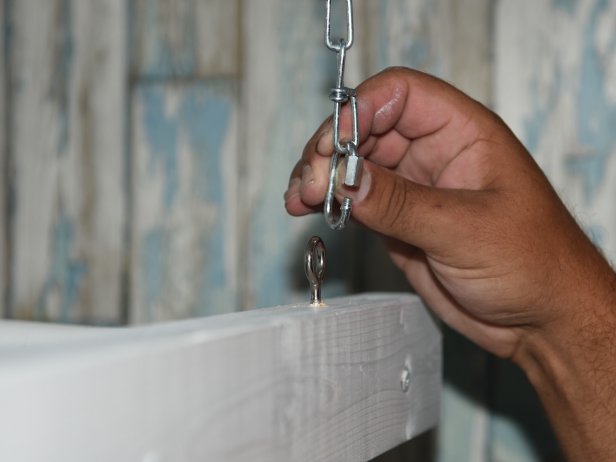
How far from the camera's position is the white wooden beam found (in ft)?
1.29

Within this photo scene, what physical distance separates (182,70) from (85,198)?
0.23 m

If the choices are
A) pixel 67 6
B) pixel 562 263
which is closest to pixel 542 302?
pixel 562 263

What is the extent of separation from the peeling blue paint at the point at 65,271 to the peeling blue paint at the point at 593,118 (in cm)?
70

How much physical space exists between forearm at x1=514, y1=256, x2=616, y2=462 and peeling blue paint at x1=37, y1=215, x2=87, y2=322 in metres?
0.70

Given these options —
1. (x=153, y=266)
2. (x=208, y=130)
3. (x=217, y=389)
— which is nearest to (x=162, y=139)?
(x=208, y=130)

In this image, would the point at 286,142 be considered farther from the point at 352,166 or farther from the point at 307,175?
the point at 352,166

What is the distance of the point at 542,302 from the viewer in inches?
34.8

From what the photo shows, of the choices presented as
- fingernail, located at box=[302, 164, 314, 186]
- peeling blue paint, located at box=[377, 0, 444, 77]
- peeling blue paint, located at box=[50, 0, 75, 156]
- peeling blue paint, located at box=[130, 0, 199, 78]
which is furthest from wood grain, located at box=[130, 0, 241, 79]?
fingernail, located at box=[302, 164, 314, 186]

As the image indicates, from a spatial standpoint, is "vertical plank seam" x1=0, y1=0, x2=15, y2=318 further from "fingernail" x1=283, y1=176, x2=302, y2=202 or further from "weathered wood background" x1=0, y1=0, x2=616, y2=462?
"fingernail" x1=283, y1=176, x2=302, y2=202

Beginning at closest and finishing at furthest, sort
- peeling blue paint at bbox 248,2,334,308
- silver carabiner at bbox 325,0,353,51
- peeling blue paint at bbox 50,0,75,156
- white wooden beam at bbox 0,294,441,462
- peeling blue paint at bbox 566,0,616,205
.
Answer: white wooden beam at bbox 0,294,441,462 < silver carabiner at bbox 325,0,353,51 < peeling blue paint at bbox 566,0,616,205 < peeling blue paint at bbox 248,2,334,308 < peeling blue paint at bbox 50,0,75,156

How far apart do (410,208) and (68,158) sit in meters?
0.76

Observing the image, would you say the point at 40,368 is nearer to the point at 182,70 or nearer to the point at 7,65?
the point at 182,70

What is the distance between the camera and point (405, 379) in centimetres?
80

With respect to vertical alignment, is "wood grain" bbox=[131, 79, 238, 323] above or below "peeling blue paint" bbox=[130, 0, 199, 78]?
below
